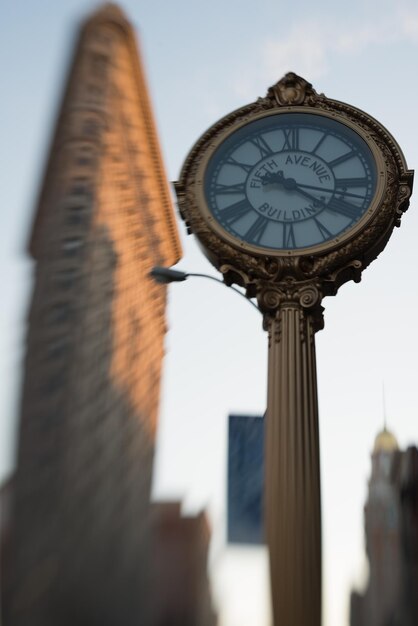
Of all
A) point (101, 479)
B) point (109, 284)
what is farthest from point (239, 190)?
point (101, 479)

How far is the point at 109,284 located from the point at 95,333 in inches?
19.4

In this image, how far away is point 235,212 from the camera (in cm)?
786

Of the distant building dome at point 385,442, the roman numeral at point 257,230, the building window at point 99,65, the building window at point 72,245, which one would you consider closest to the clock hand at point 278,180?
the roman numeral at point 257,230

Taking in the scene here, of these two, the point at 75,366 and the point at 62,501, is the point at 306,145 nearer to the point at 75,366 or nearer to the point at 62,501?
the point at 75,366

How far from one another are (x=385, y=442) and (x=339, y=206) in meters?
2.12

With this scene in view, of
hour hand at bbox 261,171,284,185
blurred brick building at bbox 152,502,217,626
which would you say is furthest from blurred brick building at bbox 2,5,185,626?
hour hand at bbox 261,171,284,185

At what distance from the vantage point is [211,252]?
302 inches

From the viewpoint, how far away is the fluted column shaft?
6.01 m

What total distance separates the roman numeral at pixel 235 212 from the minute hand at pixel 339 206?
0.47 m

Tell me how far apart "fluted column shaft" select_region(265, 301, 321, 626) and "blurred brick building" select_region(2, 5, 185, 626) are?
4.02 feet

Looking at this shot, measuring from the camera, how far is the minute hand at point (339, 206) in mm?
7629

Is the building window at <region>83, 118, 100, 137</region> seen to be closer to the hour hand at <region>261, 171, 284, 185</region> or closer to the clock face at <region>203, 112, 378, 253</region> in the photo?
the clock face at <region>203, 112, 378, 253</region>

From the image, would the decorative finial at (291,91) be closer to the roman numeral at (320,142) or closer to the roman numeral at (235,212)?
the roman numeral at (320,142)

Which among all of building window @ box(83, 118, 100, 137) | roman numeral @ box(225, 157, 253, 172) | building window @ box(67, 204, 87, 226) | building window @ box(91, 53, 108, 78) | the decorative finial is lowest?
building window @ box(67, 204, 87, 226)
